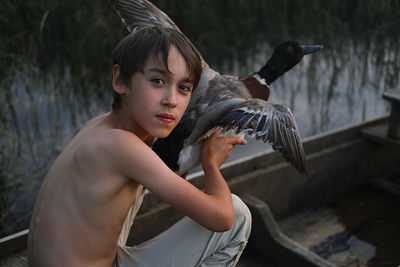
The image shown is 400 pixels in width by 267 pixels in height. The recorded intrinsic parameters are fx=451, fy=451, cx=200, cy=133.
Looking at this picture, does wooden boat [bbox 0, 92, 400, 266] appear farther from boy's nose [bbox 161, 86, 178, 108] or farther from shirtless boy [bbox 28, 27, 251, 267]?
boy's nose [bbox 161, 86, 178, 108]

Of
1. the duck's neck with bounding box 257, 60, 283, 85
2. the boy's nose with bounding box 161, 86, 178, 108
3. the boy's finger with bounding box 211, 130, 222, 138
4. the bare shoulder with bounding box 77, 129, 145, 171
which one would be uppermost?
the boy's nose with bounding box 161, 86, 178, 108

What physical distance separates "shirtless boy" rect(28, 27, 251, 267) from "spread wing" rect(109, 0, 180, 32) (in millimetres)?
1130

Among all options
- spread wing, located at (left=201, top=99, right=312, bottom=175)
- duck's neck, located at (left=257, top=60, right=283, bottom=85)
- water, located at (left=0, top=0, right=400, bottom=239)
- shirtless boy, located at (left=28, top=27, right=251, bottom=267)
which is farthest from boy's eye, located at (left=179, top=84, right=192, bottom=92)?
water, located at (left=0, top=0, right=400, bottom=239)

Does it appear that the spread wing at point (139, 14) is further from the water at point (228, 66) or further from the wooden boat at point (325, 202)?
the water at point (228, 66)

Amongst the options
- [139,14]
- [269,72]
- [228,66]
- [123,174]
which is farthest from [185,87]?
[228,66]

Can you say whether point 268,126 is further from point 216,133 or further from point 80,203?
point 80,203

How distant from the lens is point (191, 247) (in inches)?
56.9

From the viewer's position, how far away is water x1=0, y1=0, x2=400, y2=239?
3416 mm

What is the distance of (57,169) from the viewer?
134 cm

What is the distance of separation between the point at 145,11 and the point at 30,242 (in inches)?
59.7

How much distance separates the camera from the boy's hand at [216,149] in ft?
5.29

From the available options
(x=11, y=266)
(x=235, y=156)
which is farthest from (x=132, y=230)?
(x=235, y=156)

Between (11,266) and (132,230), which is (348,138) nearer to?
(132,230)

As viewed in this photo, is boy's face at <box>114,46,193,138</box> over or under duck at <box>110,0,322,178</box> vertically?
over
